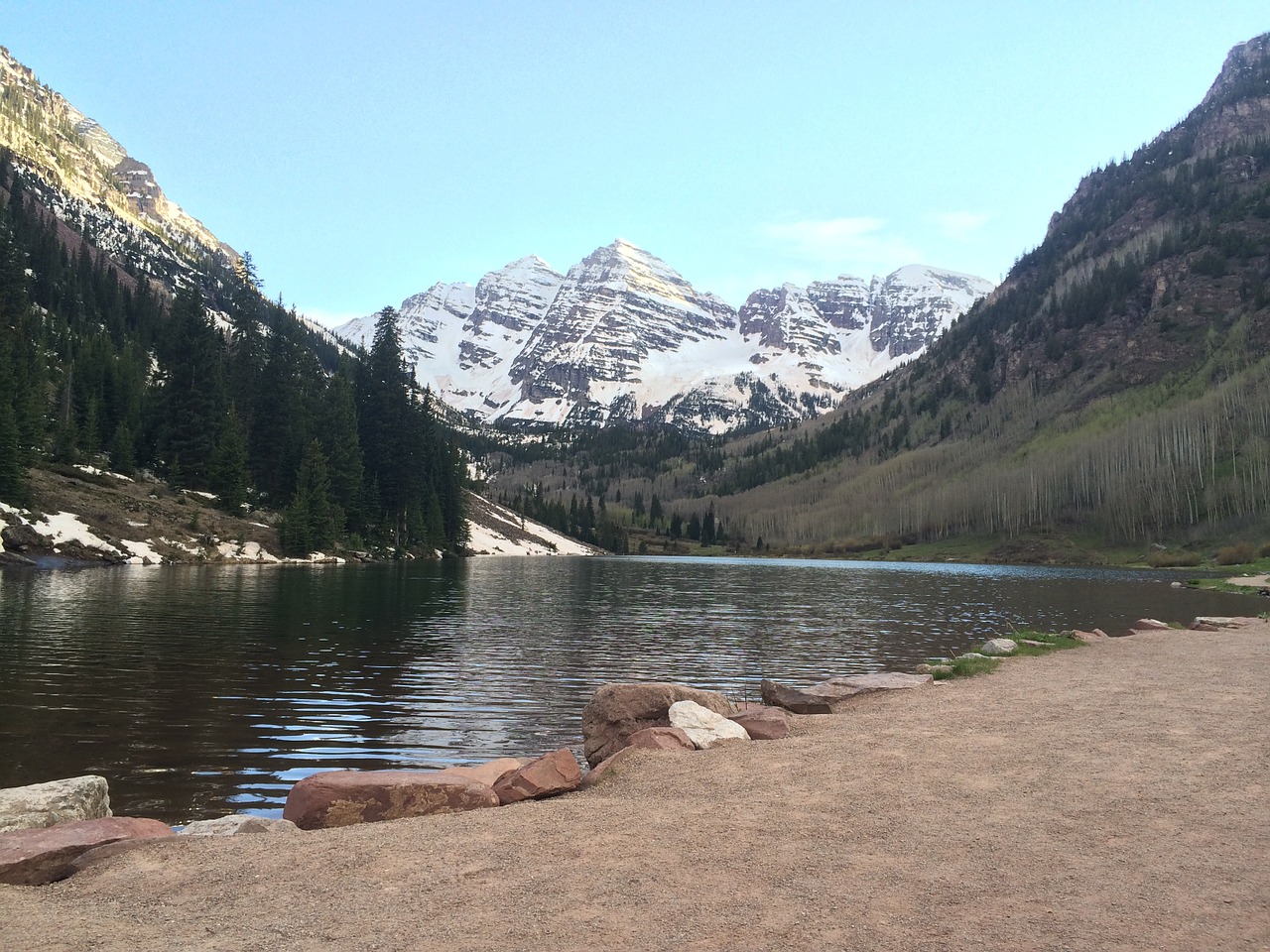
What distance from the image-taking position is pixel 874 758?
13.3 metres

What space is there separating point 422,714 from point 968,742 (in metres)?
13.5

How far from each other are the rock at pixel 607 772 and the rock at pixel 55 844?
586 cm

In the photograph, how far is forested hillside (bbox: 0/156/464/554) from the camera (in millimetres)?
92625

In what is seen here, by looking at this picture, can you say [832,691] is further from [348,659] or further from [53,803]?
[348,659]

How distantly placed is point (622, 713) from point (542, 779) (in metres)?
4.42

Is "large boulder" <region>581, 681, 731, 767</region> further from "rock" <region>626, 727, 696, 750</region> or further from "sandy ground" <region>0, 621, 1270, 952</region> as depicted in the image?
"sandy ground" <region>0, 621, 1270, 952</region>

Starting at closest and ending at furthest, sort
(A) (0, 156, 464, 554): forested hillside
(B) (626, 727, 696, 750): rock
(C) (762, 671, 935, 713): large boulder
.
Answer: (B) (626, 727, 696, 750): rock → (C) (762, 671, 935, 713): large boulder → (A) (0, 156, 464, 554): forested hillside

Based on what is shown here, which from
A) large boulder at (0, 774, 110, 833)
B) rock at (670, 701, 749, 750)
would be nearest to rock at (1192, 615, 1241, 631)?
rock at (670, 701, 749, 750)

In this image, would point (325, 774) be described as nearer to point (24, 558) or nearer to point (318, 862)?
point (318, 862)

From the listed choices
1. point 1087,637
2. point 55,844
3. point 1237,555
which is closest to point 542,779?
point 55,844

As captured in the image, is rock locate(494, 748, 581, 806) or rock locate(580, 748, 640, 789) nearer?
rock locate(494, 748, 581, 806)

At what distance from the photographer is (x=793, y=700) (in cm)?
2019

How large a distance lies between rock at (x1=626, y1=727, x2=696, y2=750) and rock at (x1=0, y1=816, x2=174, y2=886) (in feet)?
25.1

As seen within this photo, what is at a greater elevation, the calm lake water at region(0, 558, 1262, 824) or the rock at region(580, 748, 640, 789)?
the rock at region(580, 748, 640, 789)
